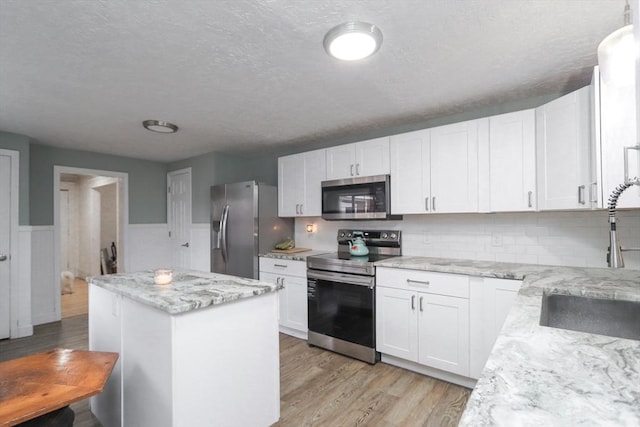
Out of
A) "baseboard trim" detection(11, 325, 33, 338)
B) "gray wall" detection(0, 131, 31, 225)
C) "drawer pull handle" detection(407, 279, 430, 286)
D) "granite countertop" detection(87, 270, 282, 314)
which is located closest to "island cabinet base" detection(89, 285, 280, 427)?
"granite countertop" detection(87, 270, 282, 314)

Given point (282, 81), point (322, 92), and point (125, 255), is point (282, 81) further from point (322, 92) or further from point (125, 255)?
point (125, 255)

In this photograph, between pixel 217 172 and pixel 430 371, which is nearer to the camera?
pixel 430 371

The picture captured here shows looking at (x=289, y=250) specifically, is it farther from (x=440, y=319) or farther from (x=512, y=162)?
(x=512, y=162)

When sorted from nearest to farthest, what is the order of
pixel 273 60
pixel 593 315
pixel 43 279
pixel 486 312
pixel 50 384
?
pixel 50 384 → pixel 593 315 → pixel 273 60 → pixel 486 312 → pixel 43 279

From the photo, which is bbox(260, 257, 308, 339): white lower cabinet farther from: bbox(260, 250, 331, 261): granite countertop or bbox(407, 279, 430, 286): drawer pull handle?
bbox(407, 279, 430, 286): drawer pull handle

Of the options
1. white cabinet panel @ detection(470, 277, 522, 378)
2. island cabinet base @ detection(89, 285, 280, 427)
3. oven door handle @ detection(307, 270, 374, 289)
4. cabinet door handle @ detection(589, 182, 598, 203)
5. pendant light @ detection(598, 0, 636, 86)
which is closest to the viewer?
pendant light @ detection(598, 0, 636, 86)

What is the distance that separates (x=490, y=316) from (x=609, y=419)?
73.8 inches

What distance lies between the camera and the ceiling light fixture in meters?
3.12

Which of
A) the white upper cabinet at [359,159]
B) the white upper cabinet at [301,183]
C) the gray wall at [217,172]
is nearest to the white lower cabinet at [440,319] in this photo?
the white upper cabinet at [359,159]

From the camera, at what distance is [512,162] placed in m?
2.43

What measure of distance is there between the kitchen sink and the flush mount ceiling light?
1547mm

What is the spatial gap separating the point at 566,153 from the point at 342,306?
2.11 meters

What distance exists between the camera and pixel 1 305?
3.45 m

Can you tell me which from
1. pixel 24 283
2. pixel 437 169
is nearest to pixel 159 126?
pixel 24 283
